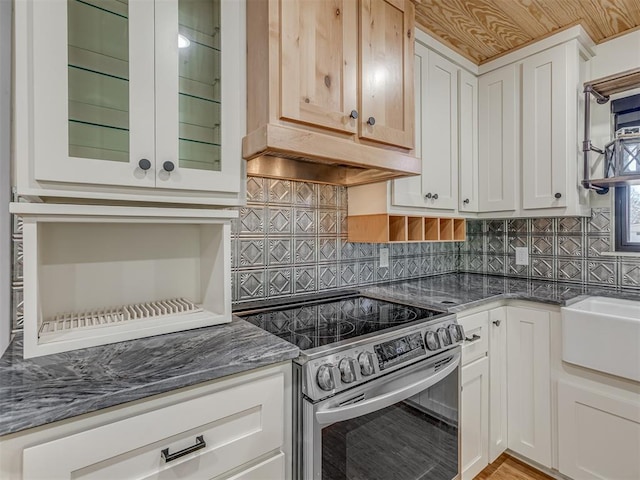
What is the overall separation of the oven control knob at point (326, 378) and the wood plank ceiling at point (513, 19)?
1.75 meters

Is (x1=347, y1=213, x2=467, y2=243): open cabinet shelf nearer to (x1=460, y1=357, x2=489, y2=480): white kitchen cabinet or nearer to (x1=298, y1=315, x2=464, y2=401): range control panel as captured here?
(x1=298, y1=315, x2=464, y2=401): range control panel

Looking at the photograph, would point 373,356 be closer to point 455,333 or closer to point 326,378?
point 326,378

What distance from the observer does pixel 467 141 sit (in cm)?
215

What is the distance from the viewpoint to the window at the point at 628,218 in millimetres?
1892

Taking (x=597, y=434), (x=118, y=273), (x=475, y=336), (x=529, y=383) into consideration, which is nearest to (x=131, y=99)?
(x=118, y=273)

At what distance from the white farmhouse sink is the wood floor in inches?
26.7

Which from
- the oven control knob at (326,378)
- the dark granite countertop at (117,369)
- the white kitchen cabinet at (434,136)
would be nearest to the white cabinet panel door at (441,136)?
A: the white kitchen cabinet at (434,136)

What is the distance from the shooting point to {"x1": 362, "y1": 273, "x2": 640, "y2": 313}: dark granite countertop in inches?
63.0

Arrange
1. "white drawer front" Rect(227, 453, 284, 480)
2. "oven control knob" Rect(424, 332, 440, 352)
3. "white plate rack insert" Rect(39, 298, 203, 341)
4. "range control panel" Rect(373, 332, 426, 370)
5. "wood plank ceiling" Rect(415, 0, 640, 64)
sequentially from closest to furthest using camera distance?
"white drawer front" Rect(227, 453, 284, 480), "white plate rack insert" Rect(39, 298, 203, 341), "range control panel" Rect(373, 332, 426, 370), "oven control knob" Rect(424, 332, 440, 352), "wood plank ceiling" Rect(415, 0, 640, 64)

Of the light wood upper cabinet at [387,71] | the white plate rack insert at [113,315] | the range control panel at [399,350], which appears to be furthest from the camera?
the light wood upper cabinet at [387,71]

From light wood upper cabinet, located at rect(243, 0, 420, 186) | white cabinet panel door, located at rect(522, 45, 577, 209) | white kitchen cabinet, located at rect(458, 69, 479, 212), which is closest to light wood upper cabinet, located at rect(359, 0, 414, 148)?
light wood upper cabinet, located at rect(243, 0, 420, 186)

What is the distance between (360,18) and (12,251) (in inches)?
60.0

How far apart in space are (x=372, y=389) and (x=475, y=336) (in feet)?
2.59

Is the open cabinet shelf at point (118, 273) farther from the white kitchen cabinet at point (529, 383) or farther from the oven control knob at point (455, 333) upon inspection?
the white kitchen cabinet at point (529, 383)
